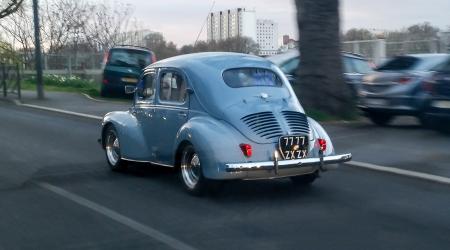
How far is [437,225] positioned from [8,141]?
9.68m

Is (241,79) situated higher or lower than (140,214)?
higher

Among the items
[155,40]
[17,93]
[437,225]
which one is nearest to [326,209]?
[437,225]

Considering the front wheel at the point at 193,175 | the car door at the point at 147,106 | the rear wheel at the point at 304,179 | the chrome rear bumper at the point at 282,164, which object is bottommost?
the rear wheel at the point at 304,179

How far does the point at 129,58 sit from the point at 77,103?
2.82 meters

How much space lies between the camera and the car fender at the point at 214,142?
8734mm

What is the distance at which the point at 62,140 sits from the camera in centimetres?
1505

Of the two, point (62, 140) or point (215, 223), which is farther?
point (62, 140)

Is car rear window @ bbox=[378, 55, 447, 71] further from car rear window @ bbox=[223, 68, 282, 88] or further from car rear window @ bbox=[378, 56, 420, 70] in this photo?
car rear window @ bbox=[223, 68, 282, 88]

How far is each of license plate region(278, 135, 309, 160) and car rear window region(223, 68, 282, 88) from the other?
104 centimetres

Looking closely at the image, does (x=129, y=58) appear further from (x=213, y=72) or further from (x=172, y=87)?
(x=213, y=72)

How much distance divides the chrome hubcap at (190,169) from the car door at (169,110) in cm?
35

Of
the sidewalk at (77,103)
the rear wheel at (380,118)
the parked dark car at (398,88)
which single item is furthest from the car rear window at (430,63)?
the sidewalk at (77,103)

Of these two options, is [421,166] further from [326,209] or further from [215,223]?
[215,223]

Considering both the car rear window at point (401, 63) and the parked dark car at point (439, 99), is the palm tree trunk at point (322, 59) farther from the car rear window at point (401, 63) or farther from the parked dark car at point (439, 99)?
the parked dark car at point (439, 99)
